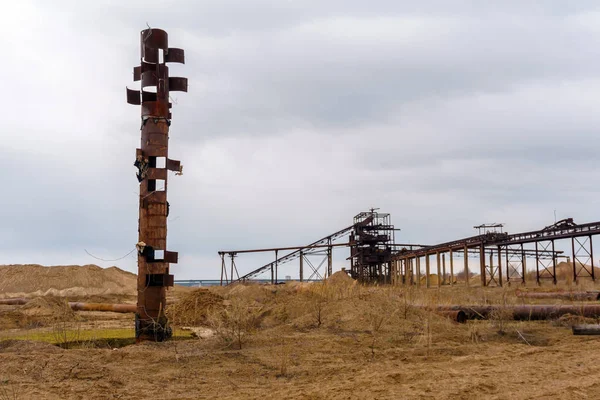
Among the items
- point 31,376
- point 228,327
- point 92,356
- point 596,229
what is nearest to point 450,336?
point 228,327

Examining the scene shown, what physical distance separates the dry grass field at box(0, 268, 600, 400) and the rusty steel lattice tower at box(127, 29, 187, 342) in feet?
2.59

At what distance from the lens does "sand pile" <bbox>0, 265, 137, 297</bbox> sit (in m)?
42.2

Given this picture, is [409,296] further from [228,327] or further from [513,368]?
[513,368]

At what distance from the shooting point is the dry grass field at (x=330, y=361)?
6406 mm

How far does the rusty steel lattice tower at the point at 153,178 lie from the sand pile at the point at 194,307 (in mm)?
4291

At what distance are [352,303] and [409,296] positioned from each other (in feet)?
5.56

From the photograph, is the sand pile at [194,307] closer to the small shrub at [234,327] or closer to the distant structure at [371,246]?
the small shrub at [234,327]

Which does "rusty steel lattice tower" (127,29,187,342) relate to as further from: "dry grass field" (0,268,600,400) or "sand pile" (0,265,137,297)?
"sand pile" (0,265,137,297)

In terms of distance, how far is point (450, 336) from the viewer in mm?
10570

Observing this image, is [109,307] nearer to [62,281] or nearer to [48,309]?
[48,309]

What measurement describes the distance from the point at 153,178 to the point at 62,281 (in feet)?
122

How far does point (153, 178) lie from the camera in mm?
10727

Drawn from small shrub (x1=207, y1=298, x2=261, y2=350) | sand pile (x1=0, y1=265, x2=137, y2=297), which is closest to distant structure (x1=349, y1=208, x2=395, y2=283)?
sand pile (x1=0, y1=265, x2=137, y2=297)

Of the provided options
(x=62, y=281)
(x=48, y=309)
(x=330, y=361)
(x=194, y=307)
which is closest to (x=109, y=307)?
(x=48, y=309)
